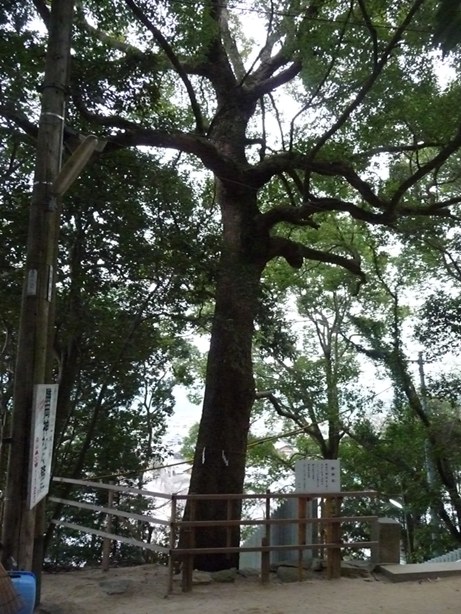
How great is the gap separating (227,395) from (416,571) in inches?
147

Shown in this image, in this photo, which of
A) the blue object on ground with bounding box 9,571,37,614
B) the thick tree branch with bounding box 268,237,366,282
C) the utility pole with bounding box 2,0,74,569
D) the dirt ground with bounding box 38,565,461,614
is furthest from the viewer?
the thick tree branch with bounding box 268,237,366,282

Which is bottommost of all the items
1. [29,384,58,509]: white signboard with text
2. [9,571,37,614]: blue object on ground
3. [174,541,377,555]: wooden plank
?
[174,541,377,555]: wooden plank

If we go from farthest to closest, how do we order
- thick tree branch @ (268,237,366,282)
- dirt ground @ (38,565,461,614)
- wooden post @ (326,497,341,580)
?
thick tree branch @ (268,237,366,282), wooden post @ (326,497,341,580), dirt ground @ (38,565,461,614)

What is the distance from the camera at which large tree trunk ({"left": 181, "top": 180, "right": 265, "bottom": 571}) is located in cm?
913

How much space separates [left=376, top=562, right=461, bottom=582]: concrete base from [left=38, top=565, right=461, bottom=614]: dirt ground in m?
0.10

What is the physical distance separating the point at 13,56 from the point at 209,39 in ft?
13.3

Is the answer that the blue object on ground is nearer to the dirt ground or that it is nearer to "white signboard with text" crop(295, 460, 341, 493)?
the dirt ground

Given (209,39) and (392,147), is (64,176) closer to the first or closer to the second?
(209,39)

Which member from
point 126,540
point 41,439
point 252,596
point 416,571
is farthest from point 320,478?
point 41,439

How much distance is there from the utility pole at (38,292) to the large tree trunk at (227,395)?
370cm

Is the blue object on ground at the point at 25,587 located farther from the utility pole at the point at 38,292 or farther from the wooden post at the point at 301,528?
the wooden post at the point at 301,528

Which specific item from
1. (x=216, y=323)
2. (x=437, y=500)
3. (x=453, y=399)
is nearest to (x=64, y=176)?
(x=216, y=323)

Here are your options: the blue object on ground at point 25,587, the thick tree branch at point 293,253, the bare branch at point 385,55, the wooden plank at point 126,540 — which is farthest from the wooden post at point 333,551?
the bare branch at point 385,55

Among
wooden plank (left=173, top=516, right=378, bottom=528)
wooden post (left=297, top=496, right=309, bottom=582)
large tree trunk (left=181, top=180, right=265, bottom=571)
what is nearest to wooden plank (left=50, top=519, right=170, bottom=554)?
wooden plank (left=173, top=516, right=378, bottom=528)
